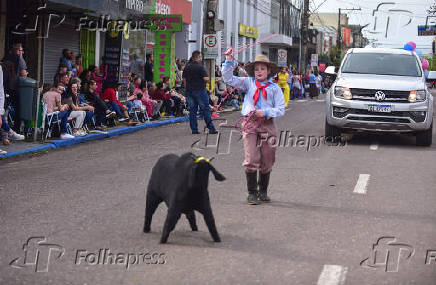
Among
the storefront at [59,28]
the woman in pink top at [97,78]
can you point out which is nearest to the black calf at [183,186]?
the storefront at [59,28]

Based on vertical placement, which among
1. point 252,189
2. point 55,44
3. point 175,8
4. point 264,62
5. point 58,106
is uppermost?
point 175,8

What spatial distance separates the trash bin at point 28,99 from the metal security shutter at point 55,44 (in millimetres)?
7058

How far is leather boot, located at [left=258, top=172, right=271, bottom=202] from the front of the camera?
344 inches

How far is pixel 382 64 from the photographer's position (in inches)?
640

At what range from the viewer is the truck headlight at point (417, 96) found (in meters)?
14.9

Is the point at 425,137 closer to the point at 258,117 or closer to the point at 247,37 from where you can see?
the point at 258,117

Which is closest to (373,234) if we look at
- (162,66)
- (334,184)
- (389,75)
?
(334,184)

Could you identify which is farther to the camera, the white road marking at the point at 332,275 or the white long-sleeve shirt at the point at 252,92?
the white long-sleeve shirt at the point at 252,92

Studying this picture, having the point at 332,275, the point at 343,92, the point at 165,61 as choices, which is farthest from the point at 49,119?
the point at 165,61

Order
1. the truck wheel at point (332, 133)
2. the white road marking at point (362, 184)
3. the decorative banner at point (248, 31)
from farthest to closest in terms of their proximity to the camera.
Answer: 1. the decorative banner at point (248, 31)
2. the truck wheel at point (332, 133)
3. the white road marking at point (362, 184)

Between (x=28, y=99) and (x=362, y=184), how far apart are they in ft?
25.0

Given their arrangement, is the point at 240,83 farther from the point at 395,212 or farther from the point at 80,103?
the point at 80,103

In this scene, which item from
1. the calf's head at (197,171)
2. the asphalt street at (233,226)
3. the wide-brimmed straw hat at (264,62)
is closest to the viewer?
the asphalt street at (233,226)

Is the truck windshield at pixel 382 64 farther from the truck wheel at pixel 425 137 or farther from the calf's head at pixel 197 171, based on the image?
the calf's head at pixel 197 171
